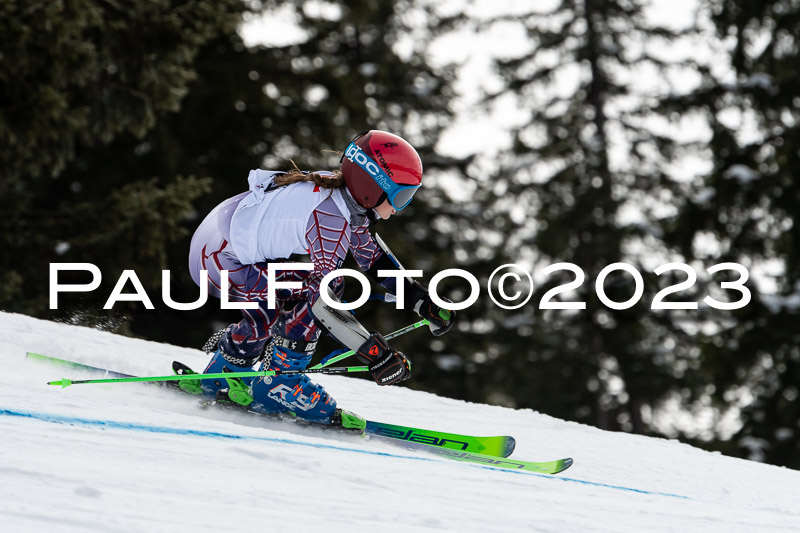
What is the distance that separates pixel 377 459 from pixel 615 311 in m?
14.4

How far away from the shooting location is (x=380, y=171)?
172 inches

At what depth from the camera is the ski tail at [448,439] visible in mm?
4852

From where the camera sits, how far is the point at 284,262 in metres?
4.62

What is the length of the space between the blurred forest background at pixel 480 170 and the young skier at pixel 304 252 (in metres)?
3.51

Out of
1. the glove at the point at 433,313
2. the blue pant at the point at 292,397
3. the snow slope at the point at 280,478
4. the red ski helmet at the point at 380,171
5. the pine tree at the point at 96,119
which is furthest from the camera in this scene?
the pine tree at the point at 96,119

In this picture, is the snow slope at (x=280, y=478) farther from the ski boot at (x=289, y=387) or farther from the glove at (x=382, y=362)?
the glove at (x=382, y=362)

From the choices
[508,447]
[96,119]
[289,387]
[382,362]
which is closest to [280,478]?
[382,362]

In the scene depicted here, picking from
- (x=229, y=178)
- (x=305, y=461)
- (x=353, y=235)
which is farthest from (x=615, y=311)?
(x=305, y=461)

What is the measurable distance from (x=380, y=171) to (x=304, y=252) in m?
0.50

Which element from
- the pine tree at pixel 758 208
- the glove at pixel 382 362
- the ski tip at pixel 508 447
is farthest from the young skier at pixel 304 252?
the pine tree at pixel 758 208

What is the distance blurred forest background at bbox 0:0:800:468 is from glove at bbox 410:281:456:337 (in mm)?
3938

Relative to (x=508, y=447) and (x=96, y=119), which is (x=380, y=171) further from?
(x=96, y=119)

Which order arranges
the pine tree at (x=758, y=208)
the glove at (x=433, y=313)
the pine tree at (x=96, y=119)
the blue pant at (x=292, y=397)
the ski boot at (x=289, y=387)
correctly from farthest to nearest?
the pine tree at (x=758, y=208) < the pine tree at (x=96, y=119) < the glove at (x=433, y=313) < the blue pant at (x=292, y=397) < the ski boot at (x=289, y=387)

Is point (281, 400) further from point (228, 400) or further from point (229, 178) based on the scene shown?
point (229, 178)
